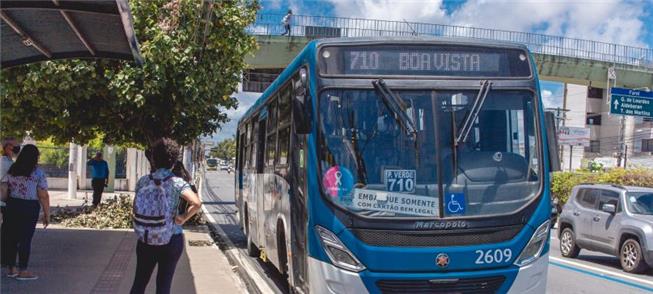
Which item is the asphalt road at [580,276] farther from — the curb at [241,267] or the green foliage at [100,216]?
the green foliage at [100,216]

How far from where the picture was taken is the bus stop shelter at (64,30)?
20.7 ft

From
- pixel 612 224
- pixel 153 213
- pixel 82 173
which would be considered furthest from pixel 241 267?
pixel 82 173

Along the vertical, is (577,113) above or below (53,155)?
above

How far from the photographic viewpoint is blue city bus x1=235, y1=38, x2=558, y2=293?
19.7 ft

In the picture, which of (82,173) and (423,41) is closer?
(423,41)

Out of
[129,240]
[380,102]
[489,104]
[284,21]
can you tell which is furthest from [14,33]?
[284,21]

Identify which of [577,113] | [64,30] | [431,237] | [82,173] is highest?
[577,113]

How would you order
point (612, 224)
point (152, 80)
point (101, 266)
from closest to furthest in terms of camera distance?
point (101, 266) → point (612, 224) → point (152, 80)

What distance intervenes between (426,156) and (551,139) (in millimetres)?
1438

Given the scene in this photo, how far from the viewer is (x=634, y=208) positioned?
12.5 metres

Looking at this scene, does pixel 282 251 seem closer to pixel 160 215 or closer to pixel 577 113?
pixel 160 215

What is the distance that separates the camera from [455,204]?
20.0 ft

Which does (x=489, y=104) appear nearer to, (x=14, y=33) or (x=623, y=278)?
(x=14, y=33)

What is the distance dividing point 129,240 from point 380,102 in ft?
29.0
